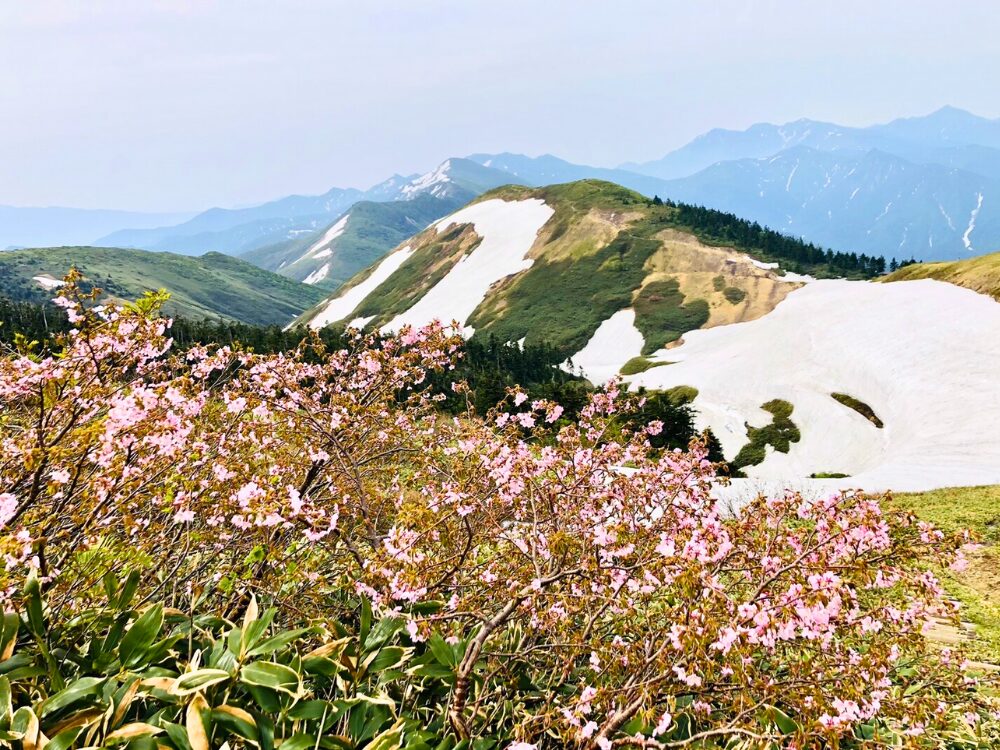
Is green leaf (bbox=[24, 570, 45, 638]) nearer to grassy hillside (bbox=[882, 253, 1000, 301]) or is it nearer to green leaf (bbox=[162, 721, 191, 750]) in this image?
green leaf (bbox=[162, 721, 191, 750])

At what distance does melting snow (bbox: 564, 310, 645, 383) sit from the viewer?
303ft

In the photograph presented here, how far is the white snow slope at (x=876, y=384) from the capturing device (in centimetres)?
2786

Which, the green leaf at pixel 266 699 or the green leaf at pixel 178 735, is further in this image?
the green leaf at pixel 266 699

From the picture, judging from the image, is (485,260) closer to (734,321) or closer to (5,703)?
(734,321)

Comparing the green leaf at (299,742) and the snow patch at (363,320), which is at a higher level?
the green leaf at (299,742)

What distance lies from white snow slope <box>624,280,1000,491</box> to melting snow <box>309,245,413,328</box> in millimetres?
130068

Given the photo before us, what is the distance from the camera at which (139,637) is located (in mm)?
4148

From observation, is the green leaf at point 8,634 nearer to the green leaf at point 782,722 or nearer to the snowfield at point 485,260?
the green leaf at point 782,722

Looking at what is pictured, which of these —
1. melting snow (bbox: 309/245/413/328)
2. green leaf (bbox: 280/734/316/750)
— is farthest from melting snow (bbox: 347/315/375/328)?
green leaf (bbox: 280/734/316/750)

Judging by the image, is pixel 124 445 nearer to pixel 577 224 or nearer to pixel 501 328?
pixel 501 328

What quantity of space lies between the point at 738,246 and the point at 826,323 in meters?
67.0

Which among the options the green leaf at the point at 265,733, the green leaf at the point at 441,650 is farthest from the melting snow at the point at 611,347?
the green leaf at the point at 265,733

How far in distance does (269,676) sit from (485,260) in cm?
15277

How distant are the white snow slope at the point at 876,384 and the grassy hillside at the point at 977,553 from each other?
2571 mm
